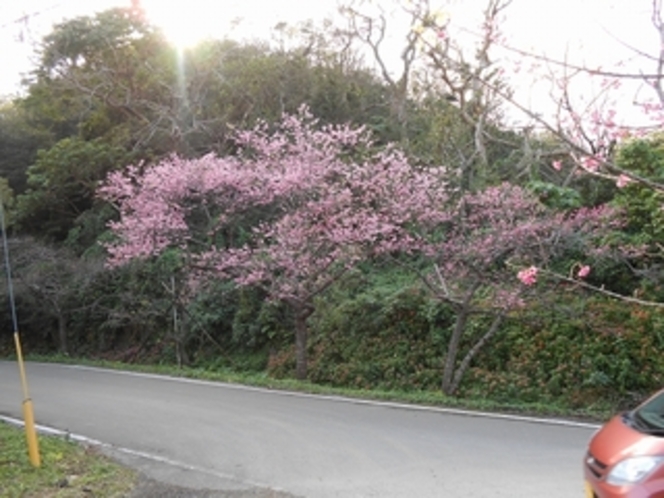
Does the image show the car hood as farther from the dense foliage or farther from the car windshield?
the dense foliage

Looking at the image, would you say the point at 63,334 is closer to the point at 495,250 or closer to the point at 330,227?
the point at 330,227

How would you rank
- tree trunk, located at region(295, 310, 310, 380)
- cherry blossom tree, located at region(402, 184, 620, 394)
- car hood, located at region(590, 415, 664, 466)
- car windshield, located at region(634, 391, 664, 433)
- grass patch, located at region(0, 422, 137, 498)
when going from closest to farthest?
1. car hood, located at region(590, 415, 664, 466)
2. car windshield, located at region(634, 391, 664, 433)
3. grass patch, located at region(0, 422, 137, 498)
4. cherry blossom tree, located at region(402, 184, 620, 394)
5. tree trunk, located at region(295, 310, 310, 380)

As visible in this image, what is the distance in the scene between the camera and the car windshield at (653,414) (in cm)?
488

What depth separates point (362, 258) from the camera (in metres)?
15.3

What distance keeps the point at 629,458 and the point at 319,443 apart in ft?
16.8

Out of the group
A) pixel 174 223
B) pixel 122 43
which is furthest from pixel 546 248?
pixel 122 43

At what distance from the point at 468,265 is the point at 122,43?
769 inches

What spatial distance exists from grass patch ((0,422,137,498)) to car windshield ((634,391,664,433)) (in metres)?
5.03

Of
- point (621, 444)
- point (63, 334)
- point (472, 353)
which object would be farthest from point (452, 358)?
point (63, 334)

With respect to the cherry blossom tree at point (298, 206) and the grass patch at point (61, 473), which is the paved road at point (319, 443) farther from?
the cherry blossom tree at point (298, 206)

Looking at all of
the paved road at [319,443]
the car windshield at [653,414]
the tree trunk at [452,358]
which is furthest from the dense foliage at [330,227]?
the paved road at [319,443]

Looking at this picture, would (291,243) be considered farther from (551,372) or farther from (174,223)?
(551,372)

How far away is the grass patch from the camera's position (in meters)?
6.71

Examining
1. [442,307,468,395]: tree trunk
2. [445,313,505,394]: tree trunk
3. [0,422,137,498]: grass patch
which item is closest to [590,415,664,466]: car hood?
[0,422,137,498]: grass patch
